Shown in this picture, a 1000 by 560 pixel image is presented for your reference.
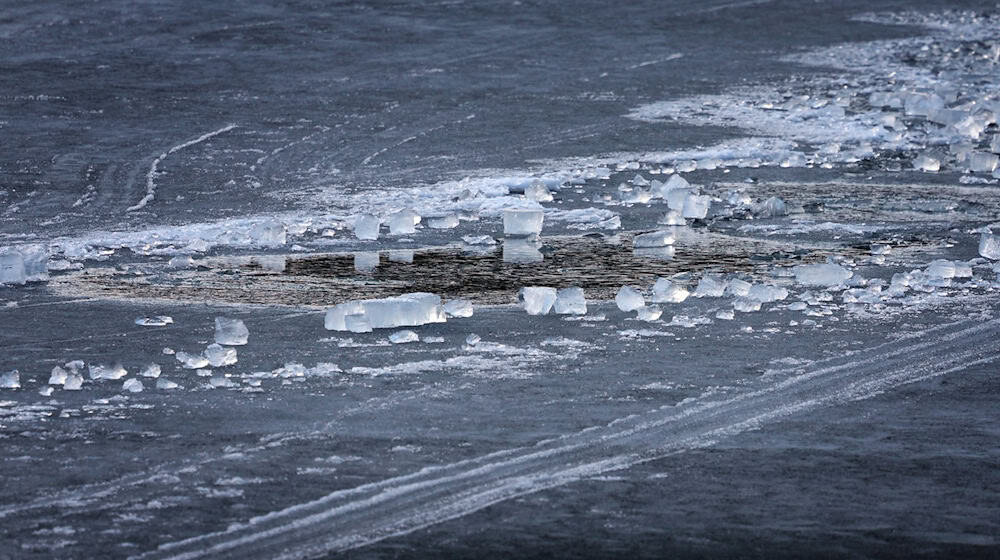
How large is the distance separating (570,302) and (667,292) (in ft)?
1.51

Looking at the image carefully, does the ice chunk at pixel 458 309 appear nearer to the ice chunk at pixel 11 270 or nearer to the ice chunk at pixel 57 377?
the ice chunk at pixel 57 377

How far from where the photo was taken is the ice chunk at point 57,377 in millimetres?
5473

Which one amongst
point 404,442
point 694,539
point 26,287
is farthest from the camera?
point 26,287

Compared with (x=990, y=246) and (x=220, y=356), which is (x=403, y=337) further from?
(x=990, y=246)

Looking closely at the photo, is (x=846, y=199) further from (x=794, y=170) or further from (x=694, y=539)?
(x=694, y=539)

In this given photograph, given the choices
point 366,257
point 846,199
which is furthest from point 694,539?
point 846,199

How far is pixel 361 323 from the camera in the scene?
6.18 metres

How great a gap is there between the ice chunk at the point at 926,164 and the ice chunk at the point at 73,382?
6114 millimetres

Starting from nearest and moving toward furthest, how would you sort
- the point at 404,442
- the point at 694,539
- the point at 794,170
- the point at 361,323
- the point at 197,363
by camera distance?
the point at 694,539 → the point at 404,442 → the point at 197,363 → the point at 361,323 → the point at 794,170

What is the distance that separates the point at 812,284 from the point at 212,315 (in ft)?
8.25

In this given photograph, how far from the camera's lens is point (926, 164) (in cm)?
1004

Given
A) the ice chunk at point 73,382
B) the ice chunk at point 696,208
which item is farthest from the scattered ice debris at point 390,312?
the ice chunk at point 696,208

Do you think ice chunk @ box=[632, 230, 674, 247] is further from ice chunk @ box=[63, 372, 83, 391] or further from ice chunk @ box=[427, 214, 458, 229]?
ice chunk @ box=[63, 372, 83, 391]

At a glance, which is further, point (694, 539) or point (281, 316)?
point (281, 316)
